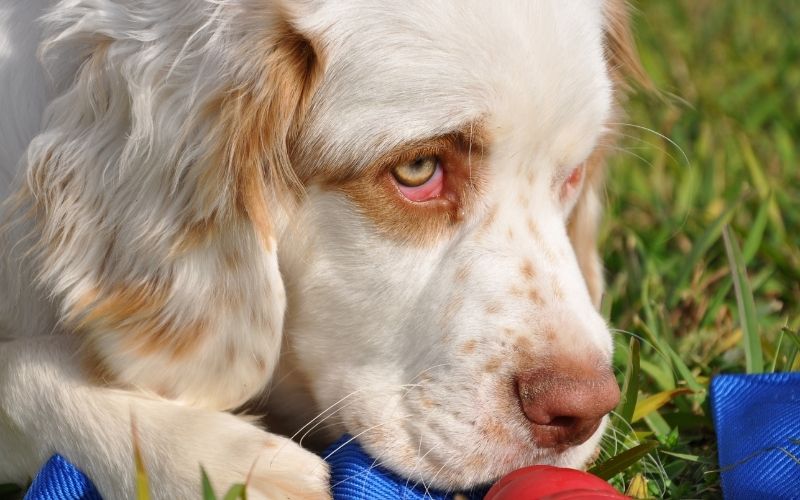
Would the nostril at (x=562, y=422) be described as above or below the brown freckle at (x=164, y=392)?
below

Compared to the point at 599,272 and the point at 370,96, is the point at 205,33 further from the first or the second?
the point at 599,272

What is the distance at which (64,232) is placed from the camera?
2621 mm

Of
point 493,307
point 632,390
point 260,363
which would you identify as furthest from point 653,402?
point 260,363

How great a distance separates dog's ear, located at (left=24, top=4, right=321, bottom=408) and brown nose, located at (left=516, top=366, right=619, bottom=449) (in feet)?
1.91

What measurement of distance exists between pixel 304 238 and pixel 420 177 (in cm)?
29

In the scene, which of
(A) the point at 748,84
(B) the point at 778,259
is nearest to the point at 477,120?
(B) the point at 778,259

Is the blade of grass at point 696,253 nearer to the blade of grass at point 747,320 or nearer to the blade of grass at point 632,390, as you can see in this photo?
the blade of grass at point 747,320

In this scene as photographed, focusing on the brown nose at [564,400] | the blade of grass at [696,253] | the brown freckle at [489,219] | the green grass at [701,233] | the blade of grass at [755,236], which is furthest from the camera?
the blade of grass at [755,236]

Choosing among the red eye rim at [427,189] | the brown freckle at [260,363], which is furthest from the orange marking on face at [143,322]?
the red eye rim at [427,189]

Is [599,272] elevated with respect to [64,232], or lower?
lower

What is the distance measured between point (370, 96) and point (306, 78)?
0.16 m

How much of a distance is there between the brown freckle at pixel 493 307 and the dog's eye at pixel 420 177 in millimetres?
277

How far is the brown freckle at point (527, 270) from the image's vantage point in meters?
2.66

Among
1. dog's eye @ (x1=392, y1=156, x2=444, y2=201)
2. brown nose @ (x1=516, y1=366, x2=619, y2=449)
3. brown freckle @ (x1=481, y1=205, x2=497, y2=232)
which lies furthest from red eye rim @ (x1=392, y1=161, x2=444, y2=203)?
brown nose @ (x1=516, y1=366, x2=619, y2=449)
